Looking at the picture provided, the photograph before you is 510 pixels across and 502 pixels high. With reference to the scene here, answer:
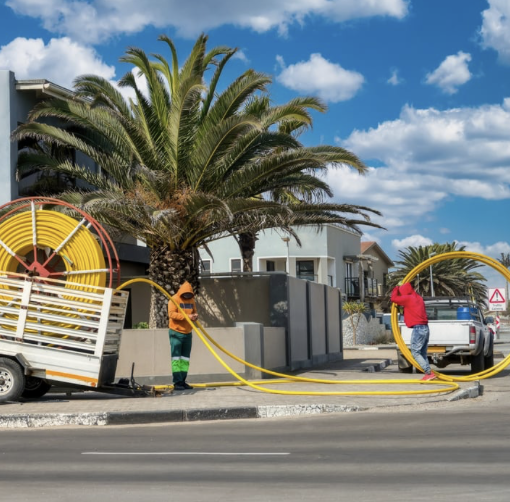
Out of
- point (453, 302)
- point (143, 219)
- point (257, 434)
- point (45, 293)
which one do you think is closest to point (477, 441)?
point (257, 434)

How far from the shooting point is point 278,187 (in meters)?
19.6

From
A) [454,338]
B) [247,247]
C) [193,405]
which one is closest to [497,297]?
[247,247]

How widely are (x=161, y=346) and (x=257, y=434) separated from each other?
6699 mm

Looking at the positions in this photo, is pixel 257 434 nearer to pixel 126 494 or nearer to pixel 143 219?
pixel 126 494

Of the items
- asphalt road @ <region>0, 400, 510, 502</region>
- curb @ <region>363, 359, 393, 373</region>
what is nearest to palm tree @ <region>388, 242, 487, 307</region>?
curb @ <region>363, 359, 393, 373</region>

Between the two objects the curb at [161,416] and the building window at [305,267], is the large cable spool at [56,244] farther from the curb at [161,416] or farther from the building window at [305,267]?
the building window at [305,267]

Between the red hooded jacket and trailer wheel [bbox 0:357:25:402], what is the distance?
6.91 metres

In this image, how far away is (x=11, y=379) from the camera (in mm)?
13328

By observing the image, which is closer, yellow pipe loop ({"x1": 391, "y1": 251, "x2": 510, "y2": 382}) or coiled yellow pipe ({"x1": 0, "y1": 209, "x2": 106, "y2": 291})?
coiled yellow pipe ({"x1": 0, "y1": 209, "x2": 106, "y2": 291})

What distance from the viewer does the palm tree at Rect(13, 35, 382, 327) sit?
703 inches

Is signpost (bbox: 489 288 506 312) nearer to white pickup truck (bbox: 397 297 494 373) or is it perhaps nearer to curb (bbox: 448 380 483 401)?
white pickup truck (bbox: 397 297 494 373)

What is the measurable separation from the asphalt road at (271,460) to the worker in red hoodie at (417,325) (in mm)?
4109

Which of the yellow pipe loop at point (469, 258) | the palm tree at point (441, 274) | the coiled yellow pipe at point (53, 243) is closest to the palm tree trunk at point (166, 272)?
the coiled yellow pipe at point (53, 243)

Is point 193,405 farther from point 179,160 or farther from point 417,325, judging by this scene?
point 179,160
